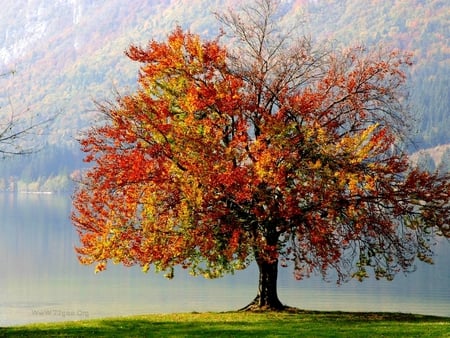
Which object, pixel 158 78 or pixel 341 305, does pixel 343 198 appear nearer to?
pixel 158 78

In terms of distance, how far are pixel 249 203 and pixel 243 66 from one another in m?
6.34

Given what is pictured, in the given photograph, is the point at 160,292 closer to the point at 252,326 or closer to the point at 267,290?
the point at 267,290

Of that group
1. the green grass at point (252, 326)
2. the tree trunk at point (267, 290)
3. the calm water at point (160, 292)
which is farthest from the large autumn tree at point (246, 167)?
the calm water at point (160, 292)

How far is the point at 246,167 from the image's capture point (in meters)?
32.8

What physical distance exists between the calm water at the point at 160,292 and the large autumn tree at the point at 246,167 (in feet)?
71.8

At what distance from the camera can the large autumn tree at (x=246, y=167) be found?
107 feet

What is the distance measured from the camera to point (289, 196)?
32.7 metres

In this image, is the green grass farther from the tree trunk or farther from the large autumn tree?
the large autumn tree

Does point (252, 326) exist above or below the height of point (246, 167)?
below

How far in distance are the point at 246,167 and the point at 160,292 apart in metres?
39.1

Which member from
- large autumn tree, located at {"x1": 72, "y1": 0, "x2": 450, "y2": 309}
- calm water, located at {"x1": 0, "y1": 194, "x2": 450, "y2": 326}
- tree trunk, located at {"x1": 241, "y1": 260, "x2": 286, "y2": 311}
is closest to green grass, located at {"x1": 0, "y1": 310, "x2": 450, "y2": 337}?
tree trunk, located at {"x1": 241, "y1": 260, "x2": 286, "y2": 311}

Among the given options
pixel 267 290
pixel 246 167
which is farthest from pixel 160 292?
pixel 246 167

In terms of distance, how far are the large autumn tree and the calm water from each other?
71.8 ft

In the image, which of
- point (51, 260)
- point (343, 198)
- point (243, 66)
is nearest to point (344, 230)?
point (343, 198)
